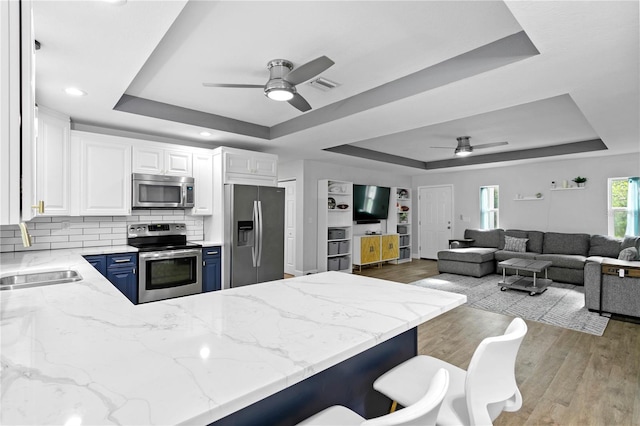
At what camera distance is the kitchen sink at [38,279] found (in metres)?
A: 2.18

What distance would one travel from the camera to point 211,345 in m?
1.08

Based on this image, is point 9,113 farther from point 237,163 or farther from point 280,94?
point 237,163

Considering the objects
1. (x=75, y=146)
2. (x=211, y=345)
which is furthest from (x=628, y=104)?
(x=75, y=146)

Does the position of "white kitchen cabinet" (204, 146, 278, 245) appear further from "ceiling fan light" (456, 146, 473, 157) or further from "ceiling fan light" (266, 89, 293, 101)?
"ceiling fan light" (456, 146, 473, 157)

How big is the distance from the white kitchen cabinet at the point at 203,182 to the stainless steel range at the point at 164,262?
0.43m

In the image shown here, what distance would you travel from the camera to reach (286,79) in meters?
2.54

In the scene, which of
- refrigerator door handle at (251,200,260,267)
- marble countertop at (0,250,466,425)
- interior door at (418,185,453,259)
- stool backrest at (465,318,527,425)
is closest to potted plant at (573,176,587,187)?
interior door at (418,185,453,259)

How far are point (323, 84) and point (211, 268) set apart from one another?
2.69 metres

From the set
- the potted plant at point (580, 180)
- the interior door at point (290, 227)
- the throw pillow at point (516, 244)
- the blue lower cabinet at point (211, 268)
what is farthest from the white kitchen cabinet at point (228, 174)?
the potted plant at point (580, 180)

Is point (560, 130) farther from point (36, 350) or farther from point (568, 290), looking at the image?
point (36, 350)

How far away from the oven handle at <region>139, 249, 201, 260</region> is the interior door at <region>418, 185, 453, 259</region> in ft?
21.4

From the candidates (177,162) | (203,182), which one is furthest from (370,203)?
(177,162)

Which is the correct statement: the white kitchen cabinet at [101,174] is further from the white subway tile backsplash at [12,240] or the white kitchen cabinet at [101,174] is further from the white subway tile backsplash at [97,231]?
the white subway tile backsplash at [12,240]

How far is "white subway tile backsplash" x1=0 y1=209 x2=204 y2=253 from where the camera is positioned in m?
3.51
